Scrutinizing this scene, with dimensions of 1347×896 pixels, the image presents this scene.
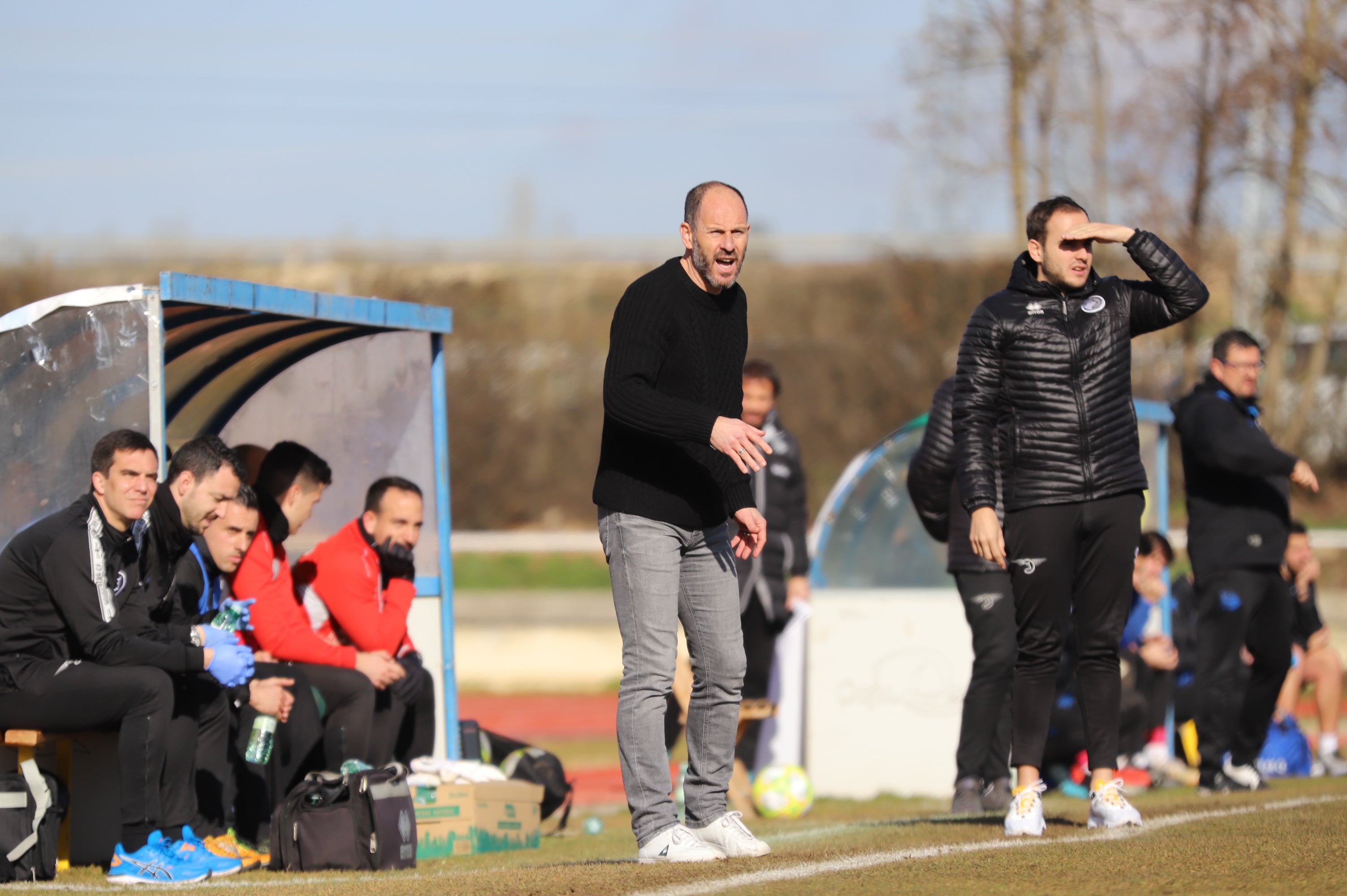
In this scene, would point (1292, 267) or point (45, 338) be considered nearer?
point (45, 338)

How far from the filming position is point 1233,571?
27.3ft

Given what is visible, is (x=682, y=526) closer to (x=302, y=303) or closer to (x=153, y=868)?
(x=153, y=868)

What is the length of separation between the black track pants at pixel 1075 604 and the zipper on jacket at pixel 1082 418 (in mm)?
70

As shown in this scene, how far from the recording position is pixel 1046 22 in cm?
1997

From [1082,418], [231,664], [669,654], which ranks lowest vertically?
[231,664]

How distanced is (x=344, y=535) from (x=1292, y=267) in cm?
1637

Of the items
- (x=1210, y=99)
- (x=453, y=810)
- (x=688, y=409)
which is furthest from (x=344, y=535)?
(x=1210, y=99)

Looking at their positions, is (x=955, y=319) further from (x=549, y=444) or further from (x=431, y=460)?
(x=431, y=460)

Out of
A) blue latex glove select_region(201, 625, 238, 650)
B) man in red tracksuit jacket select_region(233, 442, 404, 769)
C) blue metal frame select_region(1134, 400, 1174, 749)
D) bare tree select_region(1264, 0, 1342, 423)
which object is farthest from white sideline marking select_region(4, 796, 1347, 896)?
bare tree select_region(1264, 0, 1342, 423)

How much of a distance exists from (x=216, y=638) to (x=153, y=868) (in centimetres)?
93

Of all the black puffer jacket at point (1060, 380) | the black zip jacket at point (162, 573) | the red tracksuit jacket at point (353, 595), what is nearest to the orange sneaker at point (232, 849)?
the black zip jacket at point (162, 573)

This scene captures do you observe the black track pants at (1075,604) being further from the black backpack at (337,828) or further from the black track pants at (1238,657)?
the black track pants at (1238,657)

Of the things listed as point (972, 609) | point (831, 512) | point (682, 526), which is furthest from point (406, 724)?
point (831, 512)

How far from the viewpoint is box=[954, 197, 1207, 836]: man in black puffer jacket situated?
5.66 m
